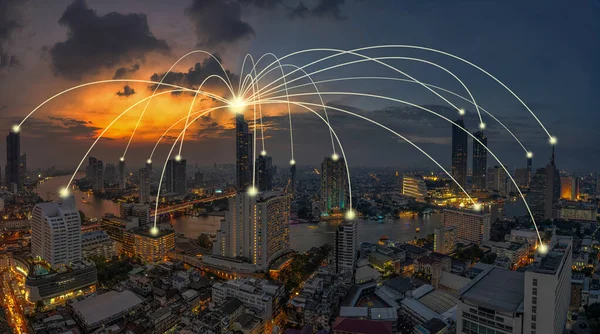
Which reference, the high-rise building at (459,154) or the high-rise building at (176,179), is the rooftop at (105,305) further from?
the high-rise building at (459,154)

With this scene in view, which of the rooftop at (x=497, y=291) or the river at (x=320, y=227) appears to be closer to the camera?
the rooftop at (x=497, y=291)

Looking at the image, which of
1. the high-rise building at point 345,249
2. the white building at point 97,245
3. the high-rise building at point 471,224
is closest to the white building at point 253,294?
the high-rise building at point 345,249

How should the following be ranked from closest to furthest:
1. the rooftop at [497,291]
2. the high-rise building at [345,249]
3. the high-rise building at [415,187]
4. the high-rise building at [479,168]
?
the rooftop at [497,291] → the high-rise building at [345,249] → the high-rise building at [415,187] → the high-rise building at [479,168]

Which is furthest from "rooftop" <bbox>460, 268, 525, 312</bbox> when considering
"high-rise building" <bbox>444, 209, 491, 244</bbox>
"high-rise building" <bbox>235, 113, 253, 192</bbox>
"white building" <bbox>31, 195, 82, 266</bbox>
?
"high-rise building" <bbox>235, 113, 253, 192</bbox>

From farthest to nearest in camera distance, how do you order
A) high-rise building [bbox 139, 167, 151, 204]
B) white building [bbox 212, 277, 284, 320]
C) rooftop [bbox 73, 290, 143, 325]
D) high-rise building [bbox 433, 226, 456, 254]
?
high-rise building [bbox 139, 167, 151, 204] < high-rise building [bbox 433, 226, 456, 254] < white building [bbox 212, 277, 284, 320] < rooftop [bbox 73, 290, 143, 325]

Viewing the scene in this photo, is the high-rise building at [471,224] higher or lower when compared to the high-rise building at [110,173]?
lower

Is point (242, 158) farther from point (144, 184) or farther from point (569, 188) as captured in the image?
point (569, 188)

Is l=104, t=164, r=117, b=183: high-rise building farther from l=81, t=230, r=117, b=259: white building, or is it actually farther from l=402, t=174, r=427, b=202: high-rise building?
l=402, t=174, r=427, b=202: high-rise building
